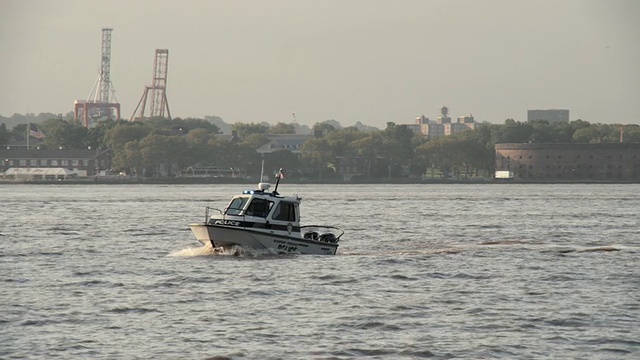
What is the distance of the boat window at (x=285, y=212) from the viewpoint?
2124 inches

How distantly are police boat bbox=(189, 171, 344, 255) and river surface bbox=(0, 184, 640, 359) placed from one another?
679 millimetres

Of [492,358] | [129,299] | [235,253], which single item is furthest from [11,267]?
[492,358]

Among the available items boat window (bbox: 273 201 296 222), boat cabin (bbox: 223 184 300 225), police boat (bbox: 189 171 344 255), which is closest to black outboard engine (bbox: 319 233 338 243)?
police boat (bbox: 189 171 344 255)

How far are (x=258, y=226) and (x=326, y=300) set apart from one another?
43.9 ft

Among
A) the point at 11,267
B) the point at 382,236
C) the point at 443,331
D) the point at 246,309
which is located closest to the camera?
the point at 443,331

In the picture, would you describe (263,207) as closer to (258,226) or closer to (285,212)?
(258,226)

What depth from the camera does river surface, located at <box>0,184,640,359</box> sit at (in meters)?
32.2

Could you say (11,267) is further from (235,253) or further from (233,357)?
(233,357)

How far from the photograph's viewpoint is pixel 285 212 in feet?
178

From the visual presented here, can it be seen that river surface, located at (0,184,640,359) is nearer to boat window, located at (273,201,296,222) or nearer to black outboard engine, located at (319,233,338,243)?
black outboard engine, located at (319,233,338,243)

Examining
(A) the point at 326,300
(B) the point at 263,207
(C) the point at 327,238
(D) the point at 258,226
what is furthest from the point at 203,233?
(A) the point at 326,300

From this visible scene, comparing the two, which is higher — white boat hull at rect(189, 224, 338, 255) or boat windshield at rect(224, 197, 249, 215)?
boat windshield at rect(224, 197, 249, 215)

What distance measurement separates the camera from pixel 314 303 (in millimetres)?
39875

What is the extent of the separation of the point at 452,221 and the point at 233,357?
67.1 meters
